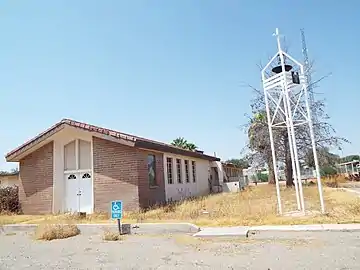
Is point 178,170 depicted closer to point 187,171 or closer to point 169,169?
point 169,169

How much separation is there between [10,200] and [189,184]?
33.6 feet

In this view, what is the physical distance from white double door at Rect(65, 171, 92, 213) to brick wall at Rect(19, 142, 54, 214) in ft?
2.67

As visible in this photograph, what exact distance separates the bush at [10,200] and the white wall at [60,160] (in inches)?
89.3

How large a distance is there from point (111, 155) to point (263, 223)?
786cm

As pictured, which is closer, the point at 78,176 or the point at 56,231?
the point at 56,231

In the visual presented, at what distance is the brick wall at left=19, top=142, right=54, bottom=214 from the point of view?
16391 mm

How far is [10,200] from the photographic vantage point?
57.3 ft

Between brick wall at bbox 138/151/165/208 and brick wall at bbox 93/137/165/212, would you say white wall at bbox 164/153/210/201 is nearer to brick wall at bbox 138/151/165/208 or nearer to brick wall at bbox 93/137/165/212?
brick wall at bbox 138/151/165/208

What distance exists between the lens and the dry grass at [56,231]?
9859 millimetres

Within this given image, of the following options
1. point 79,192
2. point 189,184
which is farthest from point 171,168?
point 79,192

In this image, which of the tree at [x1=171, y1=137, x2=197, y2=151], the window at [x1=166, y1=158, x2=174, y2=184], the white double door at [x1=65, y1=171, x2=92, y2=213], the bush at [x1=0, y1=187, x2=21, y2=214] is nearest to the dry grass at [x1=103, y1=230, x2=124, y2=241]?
the white double door at [x1=65, y1=171, x2=92, y2=213]

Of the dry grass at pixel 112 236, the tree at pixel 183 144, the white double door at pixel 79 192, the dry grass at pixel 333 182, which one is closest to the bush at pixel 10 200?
the white double door at pixel 79 192

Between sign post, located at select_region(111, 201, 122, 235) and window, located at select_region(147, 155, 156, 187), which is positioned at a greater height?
window, located at select_region(147, 155, 156, 187)

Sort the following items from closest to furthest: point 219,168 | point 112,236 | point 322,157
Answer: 1. point 112,236
2. point 322,157
3. point 219,168
